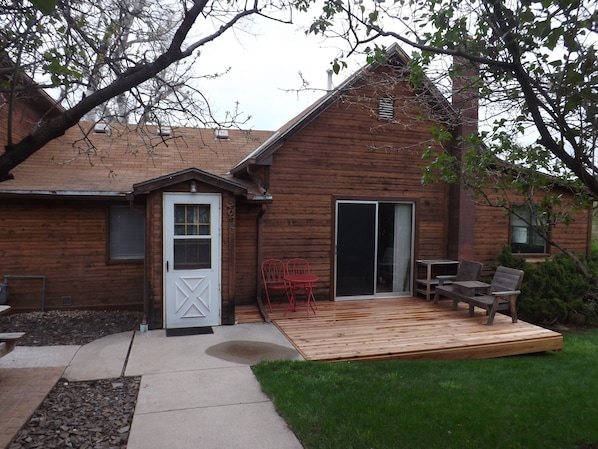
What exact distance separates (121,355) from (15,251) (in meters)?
3.87

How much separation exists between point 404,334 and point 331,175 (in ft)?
11.4

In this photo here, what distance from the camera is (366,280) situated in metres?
8.87

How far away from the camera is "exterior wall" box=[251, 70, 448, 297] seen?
323 inches

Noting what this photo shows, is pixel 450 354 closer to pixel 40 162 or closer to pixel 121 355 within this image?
pixel 121 355

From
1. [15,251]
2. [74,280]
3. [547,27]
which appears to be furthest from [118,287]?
[547,27]

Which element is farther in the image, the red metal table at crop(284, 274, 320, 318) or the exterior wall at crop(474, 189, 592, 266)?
the exterior wall at crop(474, 189, 592, 266)

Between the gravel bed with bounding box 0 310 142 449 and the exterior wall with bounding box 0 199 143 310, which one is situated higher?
the exterior wall with bounding box 0 199 143 310

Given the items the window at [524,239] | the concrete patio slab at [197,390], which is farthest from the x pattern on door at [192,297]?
the window at [524,239]

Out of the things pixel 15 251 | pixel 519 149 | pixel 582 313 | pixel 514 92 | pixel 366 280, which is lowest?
pixel 582 313

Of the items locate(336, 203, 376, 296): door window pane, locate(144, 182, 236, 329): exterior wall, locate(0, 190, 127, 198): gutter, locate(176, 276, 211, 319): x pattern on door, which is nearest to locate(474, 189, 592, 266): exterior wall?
Answer: locate(336, 203, 376, 296): door window pane

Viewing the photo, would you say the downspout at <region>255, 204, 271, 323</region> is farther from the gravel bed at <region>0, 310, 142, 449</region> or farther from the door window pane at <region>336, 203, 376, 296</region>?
the gravel bed at <region>0, 310, 142, 449</region>

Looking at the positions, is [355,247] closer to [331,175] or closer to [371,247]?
[371,247]

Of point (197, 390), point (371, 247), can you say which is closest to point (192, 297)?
point (197, 390)

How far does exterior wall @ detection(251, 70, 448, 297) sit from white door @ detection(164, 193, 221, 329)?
153 cm
